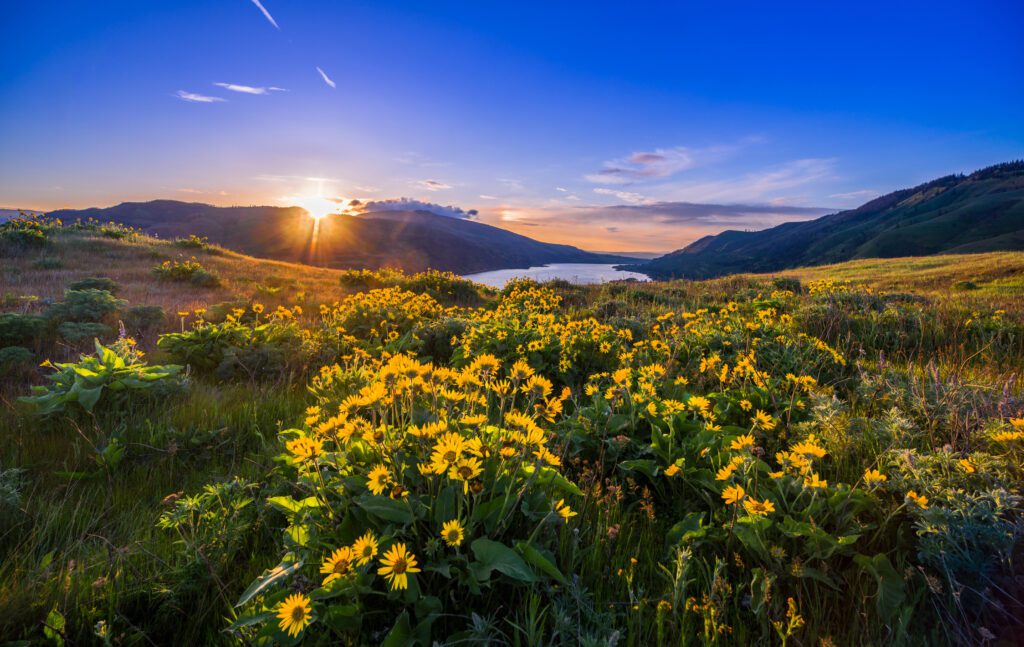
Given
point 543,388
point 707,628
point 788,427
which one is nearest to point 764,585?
point 707,628

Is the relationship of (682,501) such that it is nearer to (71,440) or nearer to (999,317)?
(71,440)

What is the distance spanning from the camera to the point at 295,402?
4.67m

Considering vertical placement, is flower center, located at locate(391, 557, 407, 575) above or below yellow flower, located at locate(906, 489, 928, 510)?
below

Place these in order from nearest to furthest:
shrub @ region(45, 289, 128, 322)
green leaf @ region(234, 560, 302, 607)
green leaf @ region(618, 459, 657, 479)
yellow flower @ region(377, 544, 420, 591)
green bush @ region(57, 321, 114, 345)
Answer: yellow flower @ region(377, 544, 420, 591) < green leaf @ region(234, 560, 302, 607) < green leaf @ region(618, 459, 657, 479) < green bush @ region(57, 321, 114, 345) < shrub @ region(45, 289, 128, 322)

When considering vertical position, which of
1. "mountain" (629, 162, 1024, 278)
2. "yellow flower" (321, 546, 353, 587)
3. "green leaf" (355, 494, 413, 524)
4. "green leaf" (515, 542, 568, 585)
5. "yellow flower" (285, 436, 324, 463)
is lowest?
"green leaf" (515, 542, 568, 585)

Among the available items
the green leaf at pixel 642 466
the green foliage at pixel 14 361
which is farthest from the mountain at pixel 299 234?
the green leaf at pixel 642 466

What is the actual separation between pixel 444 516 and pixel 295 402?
3.30m

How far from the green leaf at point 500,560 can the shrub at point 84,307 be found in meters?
8.49

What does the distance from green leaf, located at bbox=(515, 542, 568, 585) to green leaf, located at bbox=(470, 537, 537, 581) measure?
0.15 ft

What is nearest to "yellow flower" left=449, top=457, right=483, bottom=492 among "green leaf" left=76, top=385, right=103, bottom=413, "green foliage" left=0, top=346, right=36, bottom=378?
"green leaf" left=76, top=385, right=103, bottom=413

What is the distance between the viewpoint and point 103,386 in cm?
412

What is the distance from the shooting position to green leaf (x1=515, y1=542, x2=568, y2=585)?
6.12 feet

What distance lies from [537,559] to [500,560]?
0.17 metres

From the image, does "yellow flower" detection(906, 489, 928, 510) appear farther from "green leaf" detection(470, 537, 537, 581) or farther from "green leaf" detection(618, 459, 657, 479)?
"green leaf" detection(470, 537, 537, 581)
